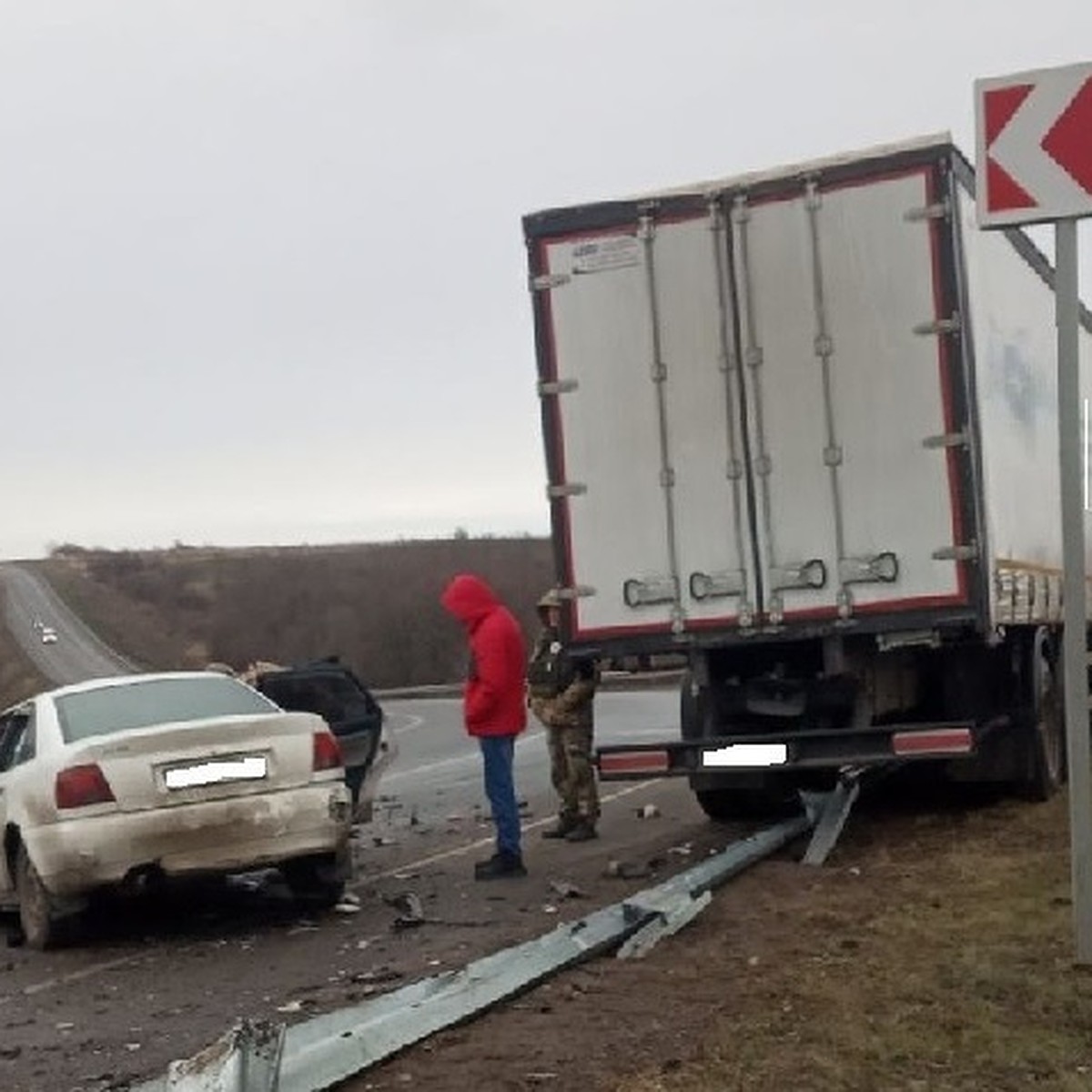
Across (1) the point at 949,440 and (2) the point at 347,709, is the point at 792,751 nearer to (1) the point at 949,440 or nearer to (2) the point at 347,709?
(1) the point at 949,440

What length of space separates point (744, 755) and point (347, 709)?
2785 mm

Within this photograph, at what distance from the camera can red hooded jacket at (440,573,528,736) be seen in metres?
10.9

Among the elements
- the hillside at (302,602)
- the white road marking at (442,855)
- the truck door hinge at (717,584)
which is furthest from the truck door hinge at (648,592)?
the hillside at (302,602)

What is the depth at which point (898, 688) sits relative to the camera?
1130 cm

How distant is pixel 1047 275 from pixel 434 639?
5872 cm

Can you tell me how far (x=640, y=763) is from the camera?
10656mm

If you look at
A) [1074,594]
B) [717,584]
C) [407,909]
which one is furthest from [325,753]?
[1074,594]

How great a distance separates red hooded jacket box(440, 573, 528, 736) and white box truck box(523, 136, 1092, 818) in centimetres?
46

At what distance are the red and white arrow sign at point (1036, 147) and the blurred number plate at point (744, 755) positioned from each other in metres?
4.38

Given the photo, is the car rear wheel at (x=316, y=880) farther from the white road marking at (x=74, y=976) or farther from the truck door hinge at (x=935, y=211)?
the truck door hinge at (x=935, y=211)

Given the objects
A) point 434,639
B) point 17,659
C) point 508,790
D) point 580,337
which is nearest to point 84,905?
point 508,790

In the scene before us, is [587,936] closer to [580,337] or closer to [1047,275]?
[580,337]

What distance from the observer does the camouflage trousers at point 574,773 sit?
40.3 feet

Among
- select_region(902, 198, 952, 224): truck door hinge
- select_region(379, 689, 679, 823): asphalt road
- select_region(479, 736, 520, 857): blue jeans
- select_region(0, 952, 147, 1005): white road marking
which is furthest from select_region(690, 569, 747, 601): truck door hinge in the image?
select_region(379, 689, 679, 823): asphalt road
